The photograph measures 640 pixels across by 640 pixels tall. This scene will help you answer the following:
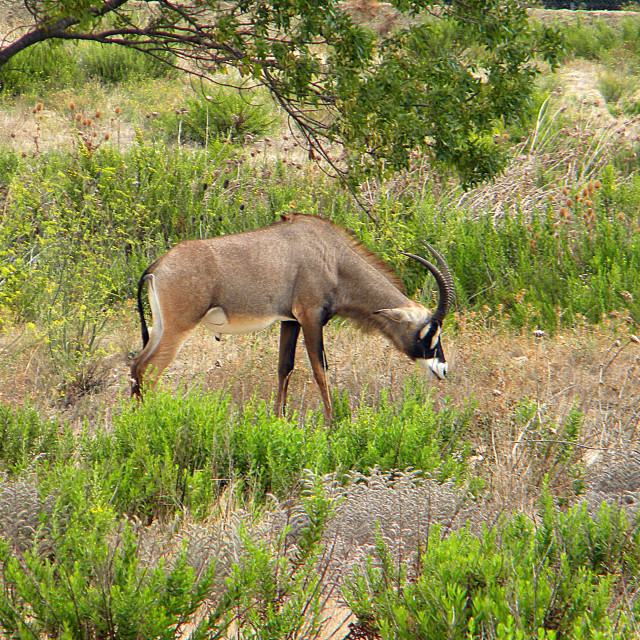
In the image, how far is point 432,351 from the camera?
6.27 metres

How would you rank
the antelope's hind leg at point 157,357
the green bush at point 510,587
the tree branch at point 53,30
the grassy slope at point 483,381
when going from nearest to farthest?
the green bush at point 510,587 < the grassy slope at point 483,381 < the tree branch at point 53,30 < the antelope's hind leg at point 157,357

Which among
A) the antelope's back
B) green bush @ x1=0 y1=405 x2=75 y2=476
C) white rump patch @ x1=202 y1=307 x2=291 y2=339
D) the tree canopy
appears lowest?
white rump patch @ x1=202 y1=307 x2=291 y2=339

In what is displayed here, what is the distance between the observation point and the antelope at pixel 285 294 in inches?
226

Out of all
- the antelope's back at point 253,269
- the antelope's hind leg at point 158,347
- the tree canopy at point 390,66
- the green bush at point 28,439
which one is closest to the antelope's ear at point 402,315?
the antelope's back at point 253,269

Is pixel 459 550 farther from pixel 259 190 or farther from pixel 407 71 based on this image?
pixel 259 190

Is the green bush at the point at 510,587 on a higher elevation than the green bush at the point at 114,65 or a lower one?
higher

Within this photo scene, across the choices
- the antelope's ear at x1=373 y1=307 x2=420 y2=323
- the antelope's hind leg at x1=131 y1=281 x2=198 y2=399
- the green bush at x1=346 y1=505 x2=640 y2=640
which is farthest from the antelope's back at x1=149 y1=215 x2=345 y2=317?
the green bush at x1=346 y1=505 x2=640 y2=640

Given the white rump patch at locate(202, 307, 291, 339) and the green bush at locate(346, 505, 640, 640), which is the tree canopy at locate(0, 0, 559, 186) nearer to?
the white rump patch at locate(202, 307, 291, 339)

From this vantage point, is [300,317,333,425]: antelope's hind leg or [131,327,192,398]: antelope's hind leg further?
[300,317,333,425]: antelope's hind leg

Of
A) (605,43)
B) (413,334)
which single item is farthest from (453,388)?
(605,43)

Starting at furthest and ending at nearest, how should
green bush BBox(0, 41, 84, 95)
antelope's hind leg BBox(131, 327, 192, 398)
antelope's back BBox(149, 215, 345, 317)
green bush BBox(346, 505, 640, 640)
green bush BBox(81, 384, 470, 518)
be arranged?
green bush BBox(0, 41, 84, 95) → antelope's back BBox(149, 215, 345, 317) → antelope's hind leg BBox(131, 327, 192, 398) → green bush BBox(81, 384, 470, 518) → green bush BBox(346, 505, 640, 640)

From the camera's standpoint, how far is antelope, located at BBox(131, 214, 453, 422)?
5.75m

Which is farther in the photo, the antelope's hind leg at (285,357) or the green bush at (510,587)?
the antelope's hind leg at (285,357)

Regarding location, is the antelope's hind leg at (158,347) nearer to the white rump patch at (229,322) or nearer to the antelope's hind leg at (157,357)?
the antelope's hind leg at (157,357)
